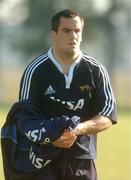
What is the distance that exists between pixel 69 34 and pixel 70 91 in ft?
1.67

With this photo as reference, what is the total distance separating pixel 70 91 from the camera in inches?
302

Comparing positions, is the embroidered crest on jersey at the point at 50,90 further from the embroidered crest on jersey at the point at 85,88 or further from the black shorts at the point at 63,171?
the black shorts at the point at 63,171

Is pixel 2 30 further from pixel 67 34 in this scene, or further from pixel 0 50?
pixel 67 34

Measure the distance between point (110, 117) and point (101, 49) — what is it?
41611 millimetres

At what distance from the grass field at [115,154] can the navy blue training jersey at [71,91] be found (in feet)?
15.2

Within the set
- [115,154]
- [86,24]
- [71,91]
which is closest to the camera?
[71,91]

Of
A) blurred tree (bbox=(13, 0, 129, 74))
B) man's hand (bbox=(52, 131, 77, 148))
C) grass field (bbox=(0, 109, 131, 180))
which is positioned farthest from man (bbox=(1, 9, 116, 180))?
blurred tree (bbox=(13, 0, 129, 74))

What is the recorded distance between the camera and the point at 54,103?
25.1 feet

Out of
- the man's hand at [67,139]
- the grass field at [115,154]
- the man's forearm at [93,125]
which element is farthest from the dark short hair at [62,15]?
the grass field at [115,154]

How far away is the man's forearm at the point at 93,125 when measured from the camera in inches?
293

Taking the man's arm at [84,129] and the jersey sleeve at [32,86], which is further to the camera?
the jersey sleeve at [32,86]

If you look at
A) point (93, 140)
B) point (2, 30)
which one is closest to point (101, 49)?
point (2, 30)

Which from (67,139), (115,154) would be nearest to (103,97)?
(67,139)

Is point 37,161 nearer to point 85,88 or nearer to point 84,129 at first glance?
point 84,129
